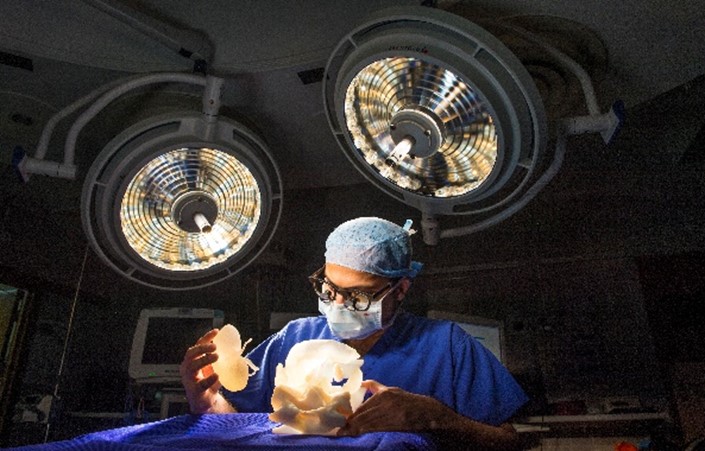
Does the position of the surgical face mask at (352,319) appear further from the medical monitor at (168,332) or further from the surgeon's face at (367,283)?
the medical monitor at (168,332)

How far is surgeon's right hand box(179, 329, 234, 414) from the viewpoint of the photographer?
47.9 inches

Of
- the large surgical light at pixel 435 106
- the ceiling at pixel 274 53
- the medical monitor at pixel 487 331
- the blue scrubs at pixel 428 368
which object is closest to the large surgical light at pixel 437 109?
the large surgical light at pixel 435 106

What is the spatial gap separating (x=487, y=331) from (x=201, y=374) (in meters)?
2.06

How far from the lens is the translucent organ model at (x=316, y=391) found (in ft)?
3.13

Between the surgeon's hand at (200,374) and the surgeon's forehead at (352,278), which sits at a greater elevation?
the surgeon's forehead at (352,278)

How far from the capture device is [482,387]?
1.39 meters

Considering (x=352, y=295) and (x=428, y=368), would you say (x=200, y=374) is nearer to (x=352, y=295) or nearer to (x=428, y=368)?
(x=352, y=295)

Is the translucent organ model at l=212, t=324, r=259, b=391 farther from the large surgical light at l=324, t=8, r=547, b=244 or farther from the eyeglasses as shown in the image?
the large surgical light at l=324, t=8, r=547, b=244

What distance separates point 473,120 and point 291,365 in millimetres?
651

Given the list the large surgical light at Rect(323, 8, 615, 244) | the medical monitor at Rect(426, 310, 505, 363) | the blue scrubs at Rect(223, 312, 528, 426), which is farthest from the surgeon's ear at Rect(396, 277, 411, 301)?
the medical monitor at Rect(426, 310, 505, 363)

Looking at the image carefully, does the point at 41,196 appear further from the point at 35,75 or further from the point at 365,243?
the point at 365,243

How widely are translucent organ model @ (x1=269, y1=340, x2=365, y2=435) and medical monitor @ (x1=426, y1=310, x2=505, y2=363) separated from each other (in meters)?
1.89

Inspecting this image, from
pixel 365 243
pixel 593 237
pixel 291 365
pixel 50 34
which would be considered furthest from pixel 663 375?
pixel 50 34

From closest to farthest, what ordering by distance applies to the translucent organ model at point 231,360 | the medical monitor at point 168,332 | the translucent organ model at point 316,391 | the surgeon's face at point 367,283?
the translucent organ model at point 316,391 < the translucent organ model at point 231,360 < the surgeon's face at point 367,283 < the medical monitor at point 168,332
